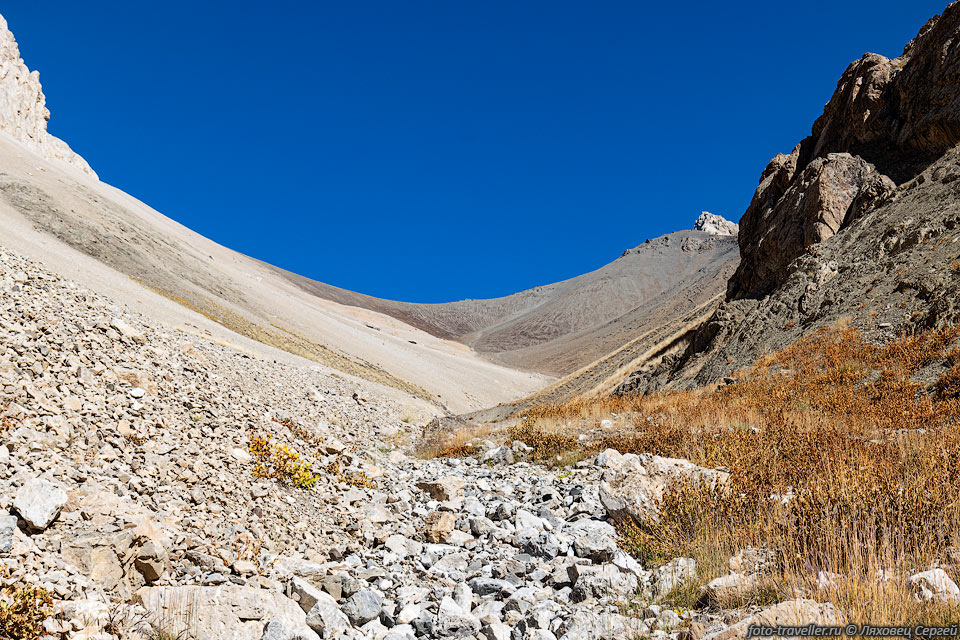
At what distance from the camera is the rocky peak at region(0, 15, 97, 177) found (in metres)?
75.0

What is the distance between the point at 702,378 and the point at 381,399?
1378cm

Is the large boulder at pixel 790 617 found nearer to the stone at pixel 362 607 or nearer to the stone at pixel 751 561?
the stone at pixel 751 561

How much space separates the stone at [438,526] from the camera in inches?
253

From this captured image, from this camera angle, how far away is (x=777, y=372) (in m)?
14.9

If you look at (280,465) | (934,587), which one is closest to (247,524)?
(280,465)

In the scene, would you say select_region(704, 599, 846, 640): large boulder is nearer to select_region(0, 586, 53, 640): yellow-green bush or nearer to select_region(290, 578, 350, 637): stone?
→ select_region(290, 578, 350, 637): stone

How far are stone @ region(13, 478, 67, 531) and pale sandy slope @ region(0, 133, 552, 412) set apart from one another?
20632 mm

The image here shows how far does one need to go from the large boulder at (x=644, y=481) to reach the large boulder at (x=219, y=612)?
3.47m

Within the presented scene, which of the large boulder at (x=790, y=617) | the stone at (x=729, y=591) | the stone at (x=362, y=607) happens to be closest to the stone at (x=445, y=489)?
the stone at (x=362, y=607)

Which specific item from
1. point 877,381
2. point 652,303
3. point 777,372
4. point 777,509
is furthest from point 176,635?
point 652,303

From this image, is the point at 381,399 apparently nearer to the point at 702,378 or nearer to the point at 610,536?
the point at 702,378

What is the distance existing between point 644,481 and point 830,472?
1937 mm

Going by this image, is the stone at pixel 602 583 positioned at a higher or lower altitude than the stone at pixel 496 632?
higher

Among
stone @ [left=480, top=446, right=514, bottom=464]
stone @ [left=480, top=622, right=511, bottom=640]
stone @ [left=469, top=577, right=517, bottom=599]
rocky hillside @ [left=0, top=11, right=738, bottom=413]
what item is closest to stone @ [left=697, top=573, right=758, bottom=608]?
stone @ [left=480, top=622, right=511, bottom=640]
